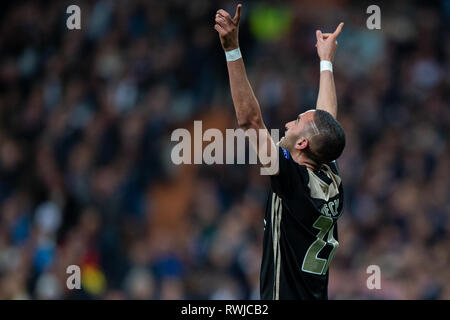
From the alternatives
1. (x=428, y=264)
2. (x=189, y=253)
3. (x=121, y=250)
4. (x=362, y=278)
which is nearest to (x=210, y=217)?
(x=189, y=253)

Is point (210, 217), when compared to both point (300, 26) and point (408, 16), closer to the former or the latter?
point (300, 26)

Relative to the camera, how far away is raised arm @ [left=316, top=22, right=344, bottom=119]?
543cm

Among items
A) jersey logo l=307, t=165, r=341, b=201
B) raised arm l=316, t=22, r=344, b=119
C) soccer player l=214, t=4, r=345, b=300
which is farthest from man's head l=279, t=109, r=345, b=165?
raised arm l=316, t=22, r=344, b=119

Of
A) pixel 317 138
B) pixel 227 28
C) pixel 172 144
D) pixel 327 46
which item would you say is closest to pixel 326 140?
pixel 317 138

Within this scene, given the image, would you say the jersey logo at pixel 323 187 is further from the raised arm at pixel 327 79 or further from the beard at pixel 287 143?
the raised arm at pixel 327 79

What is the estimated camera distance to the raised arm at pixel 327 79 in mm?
5426

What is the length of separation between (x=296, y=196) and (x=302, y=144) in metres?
0.34

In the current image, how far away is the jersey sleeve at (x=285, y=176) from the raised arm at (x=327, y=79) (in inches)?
42.6

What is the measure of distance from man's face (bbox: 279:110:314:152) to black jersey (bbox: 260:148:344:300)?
6.8 inches

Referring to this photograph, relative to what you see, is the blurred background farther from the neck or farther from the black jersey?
the neck

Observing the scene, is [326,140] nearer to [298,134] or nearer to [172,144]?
[298,134]

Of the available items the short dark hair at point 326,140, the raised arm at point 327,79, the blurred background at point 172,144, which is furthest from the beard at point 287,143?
the blurred background at point 172,144

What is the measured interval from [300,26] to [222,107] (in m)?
2.25

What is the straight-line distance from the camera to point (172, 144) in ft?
38.1
